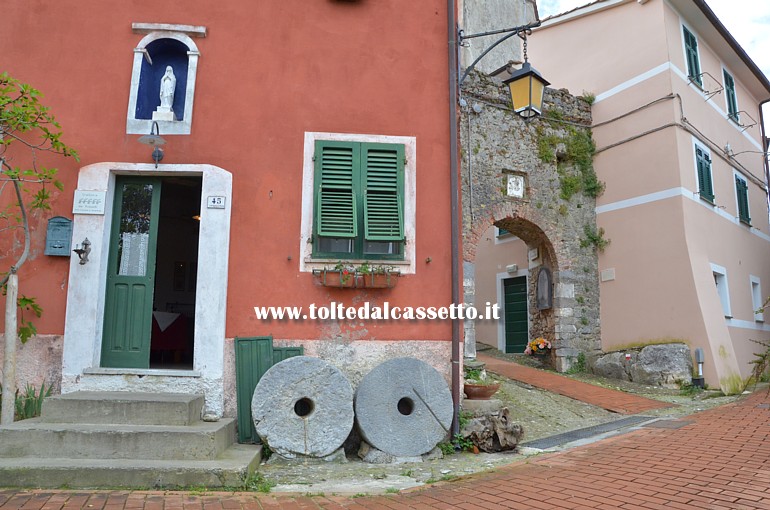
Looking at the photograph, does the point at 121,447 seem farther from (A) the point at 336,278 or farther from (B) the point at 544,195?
(B) the point at 544,195

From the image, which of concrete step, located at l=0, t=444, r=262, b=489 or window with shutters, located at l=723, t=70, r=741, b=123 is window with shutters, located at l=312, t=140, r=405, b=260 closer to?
concrete step, located at l=0, t=444, r=262, b=489

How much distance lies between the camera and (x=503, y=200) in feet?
37.4

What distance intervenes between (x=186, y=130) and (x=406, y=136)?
2273 millimetres

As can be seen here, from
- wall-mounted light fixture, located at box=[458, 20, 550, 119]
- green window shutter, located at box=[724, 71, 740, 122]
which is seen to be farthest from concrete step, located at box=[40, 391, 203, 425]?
green window shutter, located at box=[724, 71, 740, 122]

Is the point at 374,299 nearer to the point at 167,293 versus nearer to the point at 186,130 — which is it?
the point at 186,130

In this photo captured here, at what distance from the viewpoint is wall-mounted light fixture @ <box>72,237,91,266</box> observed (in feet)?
17.3

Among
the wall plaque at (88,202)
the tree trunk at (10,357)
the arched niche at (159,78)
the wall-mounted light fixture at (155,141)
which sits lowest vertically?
the tree trunk at (10,357)

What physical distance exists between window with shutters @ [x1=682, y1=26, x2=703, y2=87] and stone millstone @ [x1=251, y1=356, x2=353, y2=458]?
10702mm

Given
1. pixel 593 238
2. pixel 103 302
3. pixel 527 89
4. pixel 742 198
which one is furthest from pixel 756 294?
pixel 103 302

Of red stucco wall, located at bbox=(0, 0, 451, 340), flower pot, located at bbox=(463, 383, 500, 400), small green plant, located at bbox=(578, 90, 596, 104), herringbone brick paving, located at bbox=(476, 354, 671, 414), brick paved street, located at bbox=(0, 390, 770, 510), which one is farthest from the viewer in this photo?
small green plant, located at bbox=(578, 90, 596, 104)

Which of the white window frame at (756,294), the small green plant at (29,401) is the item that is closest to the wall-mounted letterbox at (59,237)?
the small green plant at (29,401)

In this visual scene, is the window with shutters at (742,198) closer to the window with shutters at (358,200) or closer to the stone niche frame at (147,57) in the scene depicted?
the window with shutters at (358,200)

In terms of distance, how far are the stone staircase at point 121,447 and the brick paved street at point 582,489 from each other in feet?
0.44

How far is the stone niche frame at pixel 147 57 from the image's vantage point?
18.5 ft
